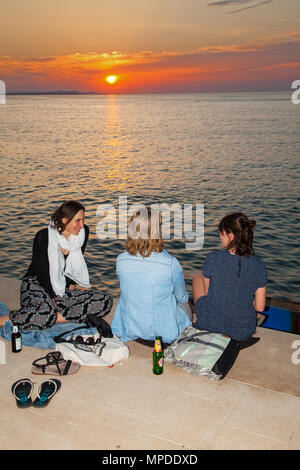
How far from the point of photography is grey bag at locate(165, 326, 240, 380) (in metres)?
4.70

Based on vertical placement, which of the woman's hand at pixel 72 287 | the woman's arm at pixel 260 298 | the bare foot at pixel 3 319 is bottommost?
the bare foot at pixel 3 319

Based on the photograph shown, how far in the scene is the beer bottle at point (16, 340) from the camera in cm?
533

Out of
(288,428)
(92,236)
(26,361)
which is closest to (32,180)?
(92,236)

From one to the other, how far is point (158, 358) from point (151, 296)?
2.10ft

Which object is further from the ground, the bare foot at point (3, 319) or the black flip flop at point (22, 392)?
the bare foot at point (3, 319)

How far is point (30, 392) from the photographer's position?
4469 millimetres

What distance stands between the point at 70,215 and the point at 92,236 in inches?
323

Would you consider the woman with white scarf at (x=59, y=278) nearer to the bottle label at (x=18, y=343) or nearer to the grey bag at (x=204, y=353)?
the bottle label at (x=18, y=343)

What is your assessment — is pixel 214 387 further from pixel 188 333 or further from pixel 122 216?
pixel 122 216

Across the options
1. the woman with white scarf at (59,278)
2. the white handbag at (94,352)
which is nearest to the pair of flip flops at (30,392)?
the white handbag at (94,352)

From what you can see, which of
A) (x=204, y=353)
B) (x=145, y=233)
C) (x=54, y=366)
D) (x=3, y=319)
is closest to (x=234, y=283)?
(x=204, y=353)

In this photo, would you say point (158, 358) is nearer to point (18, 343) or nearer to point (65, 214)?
point (18, 343)

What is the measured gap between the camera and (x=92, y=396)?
179 inches

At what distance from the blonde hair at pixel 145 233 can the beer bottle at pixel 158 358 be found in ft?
2.93
